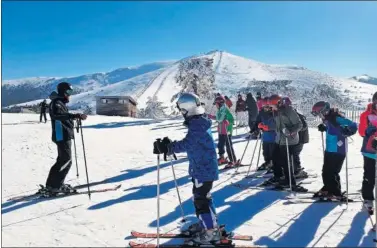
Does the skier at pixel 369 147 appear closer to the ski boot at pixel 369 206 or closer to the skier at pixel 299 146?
the ski boot at pixel 369 206

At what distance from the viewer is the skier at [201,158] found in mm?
4684

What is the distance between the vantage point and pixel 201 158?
4.75 m

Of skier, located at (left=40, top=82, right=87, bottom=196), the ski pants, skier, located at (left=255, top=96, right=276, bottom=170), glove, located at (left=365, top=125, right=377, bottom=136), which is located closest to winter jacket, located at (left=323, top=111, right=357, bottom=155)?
glove, located at (left=365, top=125, right=377, bottom=136)

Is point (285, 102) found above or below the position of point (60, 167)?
above

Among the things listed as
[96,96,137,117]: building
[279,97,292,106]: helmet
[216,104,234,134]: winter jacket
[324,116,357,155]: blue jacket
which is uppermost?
[96,96,137,117]: building

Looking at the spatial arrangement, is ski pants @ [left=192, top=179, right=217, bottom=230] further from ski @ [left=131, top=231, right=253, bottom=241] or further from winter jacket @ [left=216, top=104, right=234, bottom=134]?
winter jacket @ [left=216, top=104, right=234, bottom=134]

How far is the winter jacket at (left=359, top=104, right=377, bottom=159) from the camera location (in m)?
5.65

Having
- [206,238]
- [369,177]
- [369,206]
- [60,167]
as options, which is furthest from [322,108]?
[60,167]

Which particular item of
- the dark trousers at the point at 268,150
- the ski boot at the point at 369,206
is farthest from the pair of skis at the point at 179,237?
the dark trousers at the point at 268,150

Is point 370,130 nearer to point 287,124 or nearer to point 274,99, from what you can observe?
point 287,124

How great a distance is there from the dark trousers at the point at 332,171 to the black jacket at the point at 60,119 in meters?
4.84

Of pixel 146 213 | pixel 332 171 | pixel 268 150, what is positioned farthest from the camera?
pixel 268 150

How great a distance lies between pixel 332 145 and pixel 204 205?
289 centimetres

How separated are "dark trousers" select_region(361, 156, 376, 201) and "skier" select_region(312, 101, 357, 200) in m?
0.50
